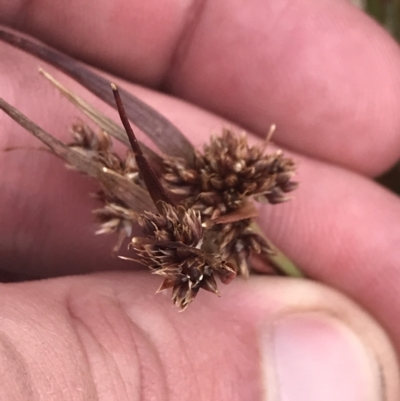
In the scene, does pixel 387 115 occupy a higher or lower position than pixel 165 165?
higher

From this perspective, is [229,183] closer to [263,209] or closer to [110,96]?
[110,96]

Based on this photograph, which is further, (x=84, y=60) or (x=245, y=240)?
(x=84, y=60)

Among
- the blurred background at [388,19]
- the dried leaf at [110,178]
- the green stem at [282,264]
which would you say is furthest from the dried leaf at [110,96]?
the blurred background at [388,19]

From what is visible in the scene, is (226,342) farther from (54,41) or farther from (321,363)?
(54,41)

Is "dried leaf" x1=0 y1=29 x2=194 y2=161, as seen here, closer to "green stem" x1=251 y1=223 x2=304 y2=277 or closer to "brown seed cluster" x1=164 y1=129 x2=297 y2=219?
"brown seed cluster" x1=164 y1=129 x2=297 y2=219

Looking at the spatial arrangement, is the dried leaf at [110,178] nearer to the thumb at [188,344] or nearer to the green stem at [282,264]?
the thumb at [188,344]

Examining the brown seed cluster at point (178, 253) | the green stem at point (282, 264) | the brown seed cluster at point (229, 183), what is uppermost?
the brown seed cluster at point (229, 183)

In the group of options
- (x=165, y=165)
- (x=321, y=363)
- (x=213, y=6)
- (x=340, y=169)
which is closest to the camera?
(x=165, y=165)

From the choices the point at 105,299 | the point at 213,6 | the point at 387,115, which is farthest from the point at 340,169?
the point at 105,299

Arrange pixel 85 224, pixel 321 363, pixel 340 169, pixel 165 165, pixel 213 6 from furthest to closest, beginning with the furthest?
pixel 340 169, pixel 213 6, pixel 85 224, pixel 321 363, pixel 165 165
